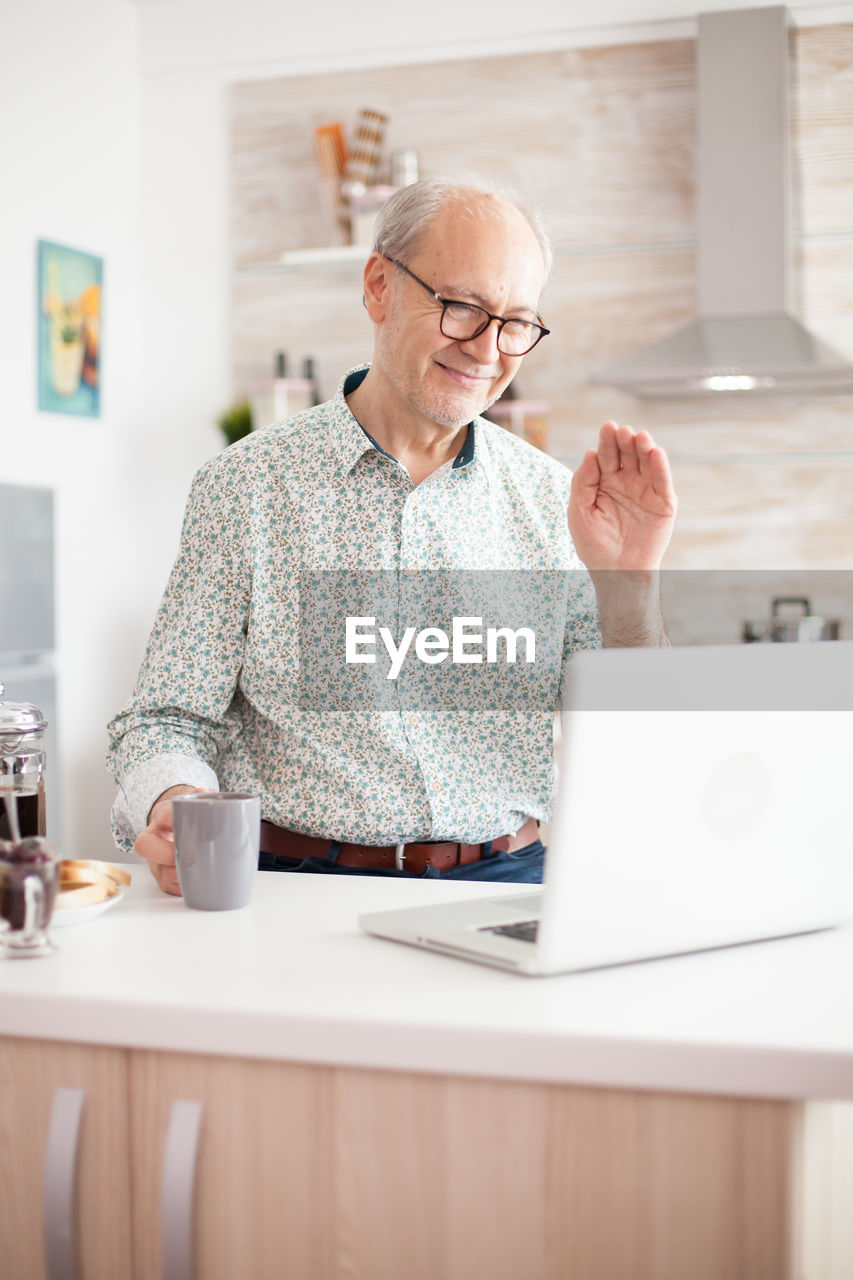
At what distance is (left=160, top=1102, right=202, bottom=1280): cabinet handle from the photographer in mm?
921

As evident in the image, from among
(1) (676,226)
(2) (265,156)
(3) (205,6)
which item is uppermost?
(3) (205,6)

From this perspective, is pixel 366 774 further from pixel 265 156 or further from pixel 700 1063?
pixel 265 156

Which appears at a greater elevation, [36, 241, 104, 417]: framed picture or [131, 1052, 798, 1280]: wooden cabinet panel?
[36, 241, 104, 417]: framed picture

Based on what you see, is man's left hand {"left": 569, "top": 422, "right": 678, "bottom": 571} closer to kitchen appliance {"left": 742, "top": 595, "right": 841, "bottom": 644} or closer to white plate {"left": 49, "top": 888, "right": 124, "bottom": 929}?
white plate {"left": 49, "top": 888, "right": 124, "bottom": 929}

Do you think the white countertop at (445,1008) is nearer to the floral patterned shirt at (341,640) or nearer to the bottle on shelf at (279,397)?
the floral patterned shirt at (341,640)

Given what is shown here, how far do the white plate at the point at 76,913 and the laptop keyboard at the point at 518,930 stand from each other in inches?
13.6

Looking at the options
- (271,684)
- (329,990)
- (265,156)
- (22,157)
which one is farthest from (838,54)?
(329,990)

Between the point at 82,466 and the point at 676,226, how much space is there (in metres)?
1.88

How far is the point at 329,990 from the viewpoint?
3.09 ft

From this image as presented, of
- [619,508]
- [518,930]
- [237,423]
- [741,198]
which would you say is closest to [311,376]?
[237,423]

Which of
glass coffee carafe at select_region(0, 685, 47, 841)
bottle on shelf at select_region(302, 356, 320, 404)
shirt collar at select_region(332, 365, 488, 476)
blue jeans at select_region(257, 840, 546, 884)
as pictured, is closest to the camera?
glass coffee carafe at select_region(0, 685, 47, 841)

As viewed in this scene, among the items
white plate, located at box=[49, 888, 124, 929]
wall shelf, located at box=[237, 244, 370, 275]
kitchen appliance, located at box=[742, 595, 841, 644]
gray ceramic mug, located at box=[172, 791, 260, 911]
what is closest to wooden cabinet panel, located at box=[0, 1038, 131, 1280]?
white plate, located at box=[49, 888, 124, 929]

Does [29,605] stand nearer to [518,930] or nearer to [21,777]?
[21,777]

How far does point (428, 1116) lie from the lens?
88 centimetres
